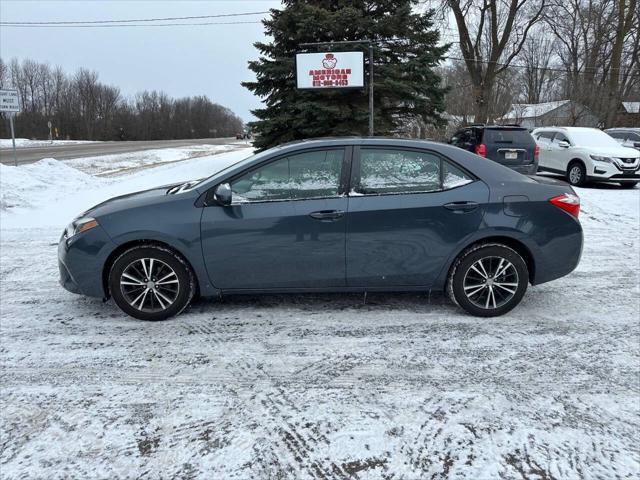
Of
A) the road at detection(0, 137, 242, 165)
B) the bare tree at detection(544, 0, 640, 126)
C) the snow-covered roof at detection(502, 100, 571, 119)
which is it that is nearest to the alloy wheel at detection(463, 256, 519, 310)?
the road at detection(0, 137, 242, 165)

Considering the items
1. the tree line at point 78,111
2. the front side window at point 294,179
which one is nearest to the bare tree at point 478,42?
the front side window at point 294,179

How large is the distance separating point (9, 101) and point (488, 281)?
54.2 feet

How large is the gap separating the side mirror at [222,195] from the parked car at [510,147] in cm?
881

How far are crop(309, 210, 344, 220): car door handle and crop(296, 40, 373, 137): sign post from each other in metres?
12.0

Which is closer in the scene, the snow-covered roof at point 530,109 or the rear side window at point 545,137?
the rear side window at point 545,137

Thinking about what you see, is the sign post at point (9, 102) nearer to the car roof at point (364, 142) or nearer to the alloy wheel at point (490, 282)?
the car roof at point (364, 142)

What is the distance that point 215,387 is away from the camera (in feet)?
9.97

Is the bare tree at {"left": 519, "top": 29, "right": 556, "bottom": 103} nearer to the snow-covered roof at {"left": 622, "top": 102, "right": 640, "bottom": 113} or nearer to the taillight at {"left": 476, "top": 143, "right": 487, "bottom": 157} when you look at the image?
the snow-covered roof at {"left": 622, "top": 102, "right": 640, "bottom": 113}

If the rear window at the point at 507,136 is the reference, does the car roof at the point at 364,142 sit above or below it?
below

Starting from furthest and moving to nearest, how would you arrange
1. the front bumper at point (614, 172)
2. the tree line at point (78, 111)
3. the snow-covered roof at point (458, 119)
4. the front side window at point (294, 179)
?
the tree line at point (78, 111), the snow-covered roof at point (458, 119), the front bumper at point (614, 172), the front side window at point (294, 179)

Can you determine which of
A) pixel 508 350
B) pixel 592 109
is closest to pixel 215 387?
pixel 508 350

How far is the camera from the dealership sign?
1534 centimetres

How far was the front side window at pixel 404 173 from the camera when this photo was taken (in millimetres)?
4066

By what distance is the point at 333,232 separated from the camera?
395cm
